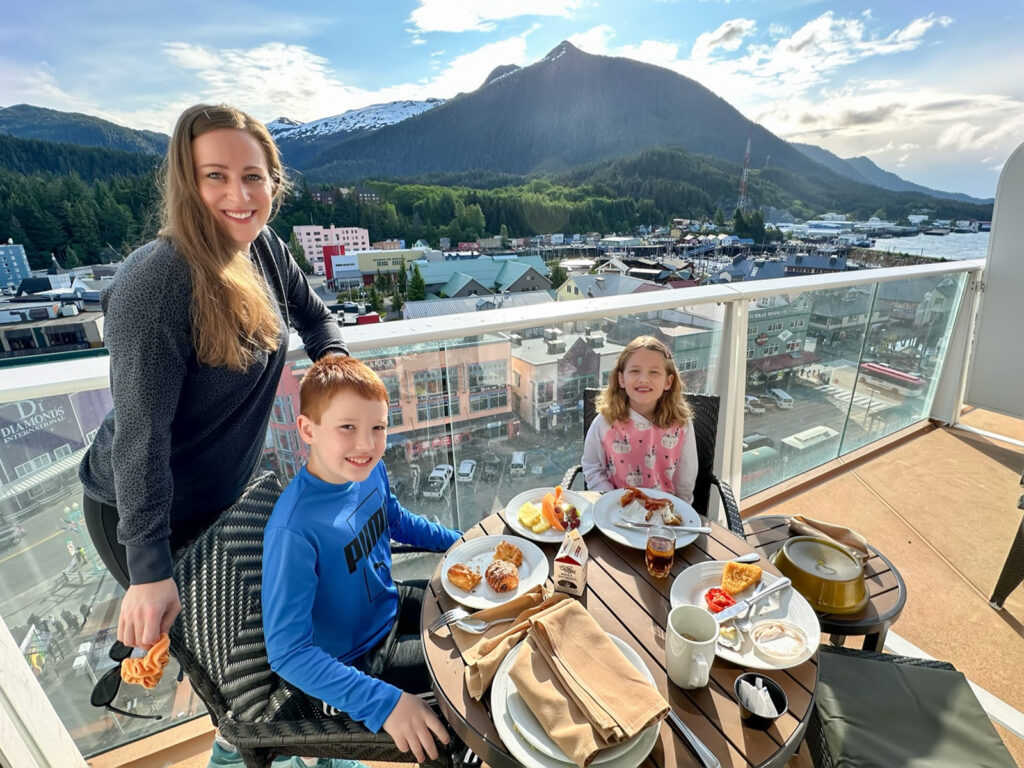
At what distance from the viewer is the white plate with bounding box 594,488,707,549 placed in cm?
127

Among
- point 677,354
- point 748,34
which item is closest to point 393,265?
point 677,354

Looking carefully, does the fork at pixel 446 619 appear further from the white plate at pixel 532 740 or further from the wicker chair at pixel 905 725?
the wicker chair at pixel 905 725

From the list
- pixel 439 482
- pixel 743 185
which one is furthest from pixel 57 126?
pixel 743 185

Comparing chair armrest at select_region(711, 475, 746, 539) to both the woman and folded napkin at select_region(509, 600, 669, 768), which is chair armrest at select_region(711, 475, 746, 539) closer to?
folded napkin at select_region(509, 600, 669, 768)

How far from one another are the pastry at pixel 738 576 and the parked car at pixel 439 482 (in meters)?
1.10

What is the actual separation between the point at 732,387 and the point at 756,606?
1647 mm

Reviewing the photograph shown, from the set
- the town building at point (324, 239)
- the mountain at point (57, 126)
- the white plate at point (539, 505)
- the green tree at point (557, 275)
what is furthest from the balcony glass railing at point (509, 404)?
the mountain at point (57, 126)

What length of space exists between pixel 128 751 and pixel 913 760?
7.35ft

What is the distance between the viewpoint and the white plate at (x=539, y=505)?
1.29m

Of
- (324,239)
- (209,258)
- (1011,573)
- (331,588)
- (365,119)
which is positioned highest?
(365,119)

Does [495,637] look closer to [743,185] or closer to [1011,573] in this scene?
[1011,573]

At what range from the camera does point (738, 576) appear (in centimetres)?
111

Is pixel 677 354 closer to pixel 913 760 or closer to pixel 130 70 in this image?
pixel 913 760

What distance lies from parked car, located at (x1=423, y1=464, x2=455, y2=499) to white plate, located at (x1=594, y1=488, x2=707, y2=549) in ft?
2.32
